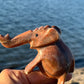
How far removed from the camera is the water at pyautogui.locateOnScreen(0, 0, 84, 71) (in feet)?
14.1

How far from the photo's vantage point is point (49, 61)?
137cm

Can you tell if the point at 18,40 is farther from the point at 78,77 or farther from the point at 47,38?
the point at 78,77

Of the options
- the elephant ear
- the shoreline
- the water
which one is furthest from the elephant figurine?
the water

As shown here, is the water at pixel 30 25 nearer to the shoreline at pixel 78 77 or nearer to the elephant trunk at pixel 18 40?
the shoreline at pixel 78 77

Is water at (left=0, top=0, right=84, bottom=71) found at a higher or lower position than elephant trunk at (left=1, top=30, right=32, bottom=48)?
lower

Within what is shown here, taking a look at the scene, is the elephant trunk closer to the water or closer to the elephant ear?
the elephant ear

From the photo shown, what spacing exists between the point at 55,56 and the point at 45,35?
0.65ft

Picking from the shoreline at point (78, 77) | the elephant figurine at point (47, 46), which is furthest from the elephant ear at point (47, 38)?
the shoreline at point (78, 77)

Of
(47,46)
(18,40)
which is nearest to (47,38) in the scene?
(47,46)

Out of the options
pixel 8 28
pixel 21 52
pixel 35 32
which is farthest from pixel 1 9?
pixel 35 32

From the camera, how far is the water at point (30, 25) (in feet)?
14.1

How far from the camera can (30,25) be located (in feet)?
20.5

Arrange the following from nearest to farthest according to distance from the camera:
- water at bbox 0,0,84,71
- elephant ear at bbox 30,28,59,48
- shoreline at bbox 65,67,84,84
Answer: elephant ear at bbox 30,28,59,48, shoreline at bbox 65,67,84,84, water at bbox 0,0,84,71

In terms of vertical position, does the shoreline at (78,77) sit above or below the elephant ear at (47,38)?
below
